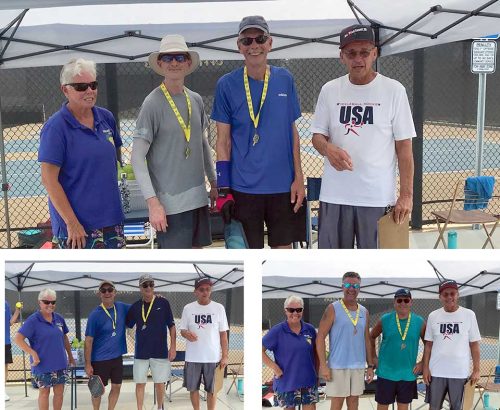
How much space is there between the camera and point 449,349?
1.51 meters

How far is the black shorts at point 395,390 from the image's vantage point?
1488 mm

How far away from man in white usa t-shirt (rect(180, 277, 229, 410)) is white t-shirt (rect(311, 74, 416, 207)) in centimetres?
124

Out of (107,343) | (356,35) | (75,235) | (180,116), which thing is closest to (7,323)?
(107,343)

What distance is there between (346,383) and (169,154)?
140 centimetres

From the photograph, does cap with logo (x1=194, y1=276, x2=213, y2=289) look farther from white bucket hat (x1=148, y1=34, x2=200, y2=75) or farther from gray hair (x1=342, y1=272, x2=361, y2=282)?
white bucket hat (x1=148, y1=34, x2=200, y2=75)

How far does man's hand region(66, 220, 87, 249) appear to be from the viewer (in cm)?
249

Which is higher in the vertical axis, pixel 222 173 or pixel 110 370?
pixel 222 173

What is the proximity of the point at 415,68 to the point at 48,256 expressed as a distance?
224 inches

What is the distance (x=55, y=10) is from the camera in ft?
13.4

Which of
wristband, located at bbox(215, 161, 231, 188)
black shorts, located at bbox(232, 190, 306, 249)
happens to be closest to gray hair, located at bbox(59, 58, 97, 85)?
wristband, located at bbox(215, 161, 231, 188)

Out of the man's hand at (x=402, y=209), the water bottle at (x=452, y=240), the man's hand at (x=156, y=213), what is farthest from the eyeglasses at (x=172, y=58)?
the water bottle at (x=452, y=240)

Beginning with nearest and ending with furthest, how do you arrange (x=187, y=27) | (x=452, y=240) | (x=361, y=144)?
(x=361, y=144)
(x=187, y=27)
(x=452, y=240)

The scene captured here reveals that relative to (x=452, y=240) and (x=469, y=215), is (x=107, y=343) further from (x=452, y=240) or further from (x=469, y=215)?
(x=469, y=215)

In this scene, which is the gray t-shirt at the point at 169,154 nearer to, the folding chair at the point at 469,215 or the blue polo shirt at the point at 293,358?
the blue polo shirt at the point at 293,358
